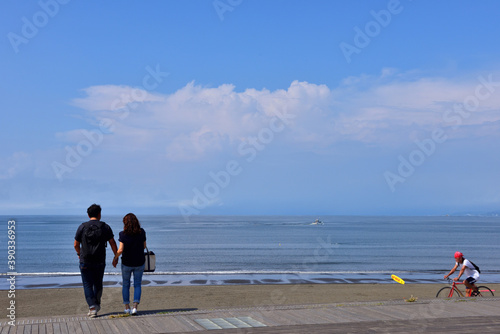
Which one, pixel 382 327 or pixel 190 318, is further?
pixel 190 318

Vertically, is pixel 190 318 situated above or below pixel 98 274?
below

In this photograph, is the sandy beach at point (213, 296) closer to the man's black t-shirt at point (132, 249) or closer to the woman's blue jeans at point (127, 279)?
the woman's blue jeans at point (127, 279)

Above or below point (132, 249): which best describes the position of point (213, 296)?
below

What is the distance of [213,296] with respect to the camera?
19.0 m

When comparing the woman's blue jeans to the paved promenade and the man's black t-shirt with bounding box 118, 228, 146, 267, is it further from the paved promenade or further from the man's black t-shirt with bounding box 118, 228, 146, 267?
the paved promenade

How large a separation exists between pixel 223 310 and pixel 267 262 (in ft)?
113

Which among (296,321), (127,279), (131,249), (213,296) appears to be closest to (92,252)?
(131,249)

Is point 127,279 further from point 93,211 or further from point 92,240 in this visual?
point 93,211

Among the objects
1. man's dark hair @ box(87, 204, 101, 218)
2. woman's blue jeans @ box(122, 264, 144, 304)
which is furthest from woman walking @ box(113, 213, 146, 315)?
man's dark hair @ box(87, 204, 101, 218)

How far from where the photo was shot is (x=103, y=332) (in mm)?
8125

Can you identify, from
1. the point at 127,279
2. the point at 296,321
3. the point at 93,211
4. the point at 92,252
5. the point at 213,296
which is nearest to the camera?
the point at 296,321

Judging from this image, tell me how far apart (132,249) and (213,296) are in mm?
9743

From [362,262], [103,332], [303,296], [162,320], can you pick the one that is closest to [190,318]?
[162,320]

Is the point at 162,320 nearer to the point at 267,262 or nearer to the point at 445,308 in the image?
the point at 445,308
